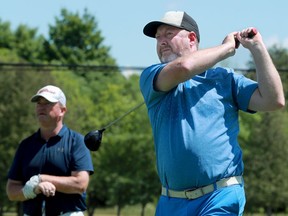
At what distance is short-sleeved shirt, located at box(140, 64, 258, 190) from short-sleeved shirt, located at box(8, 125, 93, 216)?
2.72m

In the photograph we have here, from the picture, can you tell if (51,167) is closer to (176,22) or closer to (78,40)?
(176,22)

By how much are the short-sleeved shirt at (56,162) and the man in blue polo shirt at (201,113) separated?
2.71 metres

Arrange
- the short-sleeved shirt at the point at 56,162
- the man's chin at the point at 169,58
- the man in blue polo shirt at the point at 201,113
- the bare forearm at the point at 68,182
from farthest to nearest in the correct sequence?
the short-sleeved shirt at the point at 56,162
the bare forearm at the point at 68,182
the man's chin at the point at 169,58
the man in blue polo shirt at the point at 201,113

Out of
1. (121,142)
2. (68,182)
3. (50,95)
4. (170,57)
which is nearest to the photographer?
(170,57)

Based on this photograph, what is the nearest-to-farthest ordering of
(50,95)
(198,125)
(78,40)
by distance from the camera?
(198,125) → (50,95) → (78,40)

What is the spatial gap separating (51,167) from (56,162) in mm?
68

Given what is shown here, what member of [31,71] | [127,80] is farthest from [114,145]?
[127,80]

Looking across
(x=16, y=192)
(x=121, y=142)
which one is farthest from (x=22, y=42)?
(x=16, y=192)

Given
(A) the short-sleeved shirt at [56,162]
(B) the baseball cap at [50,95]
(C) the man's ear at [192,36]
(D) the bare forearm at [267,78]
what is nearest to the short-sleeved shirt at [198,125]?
(D) the bare forearm at [267,78]

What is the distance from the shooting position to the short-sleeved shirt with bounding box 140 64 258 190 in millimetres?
5254

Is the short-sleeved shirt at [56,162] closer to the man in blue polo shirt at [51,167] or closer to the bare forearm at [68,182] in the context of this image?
the man in blue polo shirt at [51,167]

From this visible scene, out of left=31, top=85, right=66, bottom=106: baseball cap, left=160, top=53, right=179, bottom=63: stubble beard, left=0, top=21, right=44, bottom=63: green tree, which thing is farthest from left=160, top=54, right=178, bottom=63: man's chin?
left=0, top=21, right=44, bottom=63: green tree

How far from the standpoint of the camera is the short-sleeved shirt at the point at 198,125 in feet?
17.2

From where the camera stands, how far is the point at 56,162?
26.5 feet
